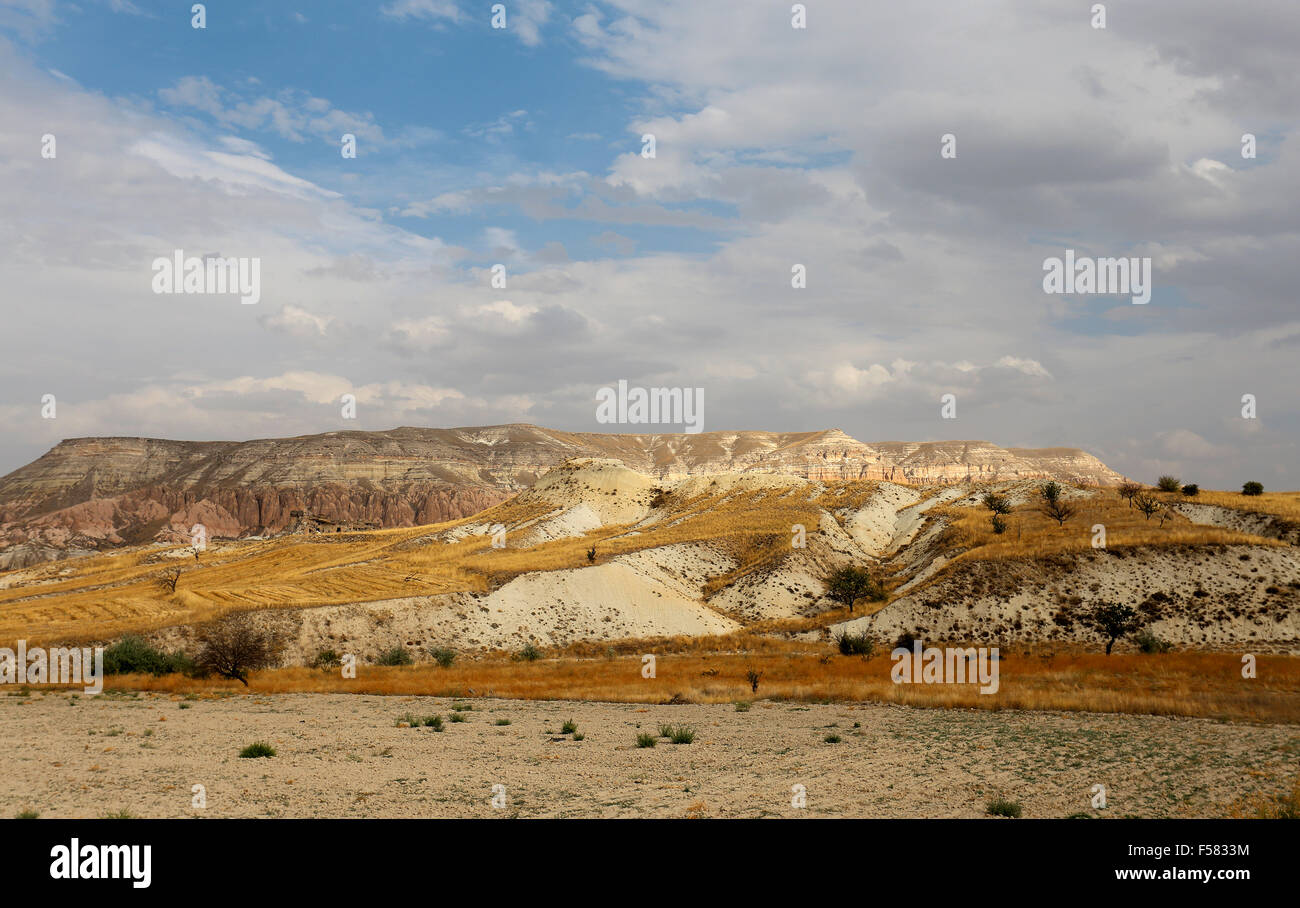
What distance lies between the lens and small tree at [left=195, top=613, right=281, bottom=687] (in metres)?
36.1

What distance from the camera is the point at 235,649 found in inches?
1442

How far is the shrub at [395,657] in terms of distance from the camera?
47.0m

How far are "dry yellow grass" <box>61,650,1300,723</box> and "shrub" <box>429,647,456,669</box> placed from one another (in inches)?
122

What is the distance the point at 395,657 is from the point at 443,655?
2882mm

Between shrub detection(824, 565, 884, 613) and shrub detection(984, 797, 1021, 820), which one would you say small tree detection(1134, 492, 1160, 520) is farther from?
shrub detection(984, 797, 1021, 820)

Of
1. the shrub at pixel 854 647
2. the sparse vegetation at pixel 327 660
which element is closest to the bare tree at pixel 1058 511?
the shrub at pixel 854 647

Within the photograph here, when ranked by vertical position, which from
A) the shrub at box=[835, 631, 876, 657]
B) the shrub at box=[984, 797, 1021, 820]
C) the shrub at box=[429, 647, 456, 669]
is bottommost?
A: the shrub at box=[429, 647, 456, 669]

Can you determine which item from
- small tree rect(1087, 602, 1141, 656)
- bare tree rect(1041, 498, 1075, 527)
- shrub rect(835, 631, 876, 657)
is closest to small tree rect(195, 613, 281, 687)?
shrub rect(835, 631, 876, 657)

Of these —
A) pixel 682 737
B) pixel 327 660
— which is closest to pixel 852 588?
pixel 327 660

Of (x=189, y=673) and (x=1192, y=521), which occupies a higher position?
(x=1192, y=521)
